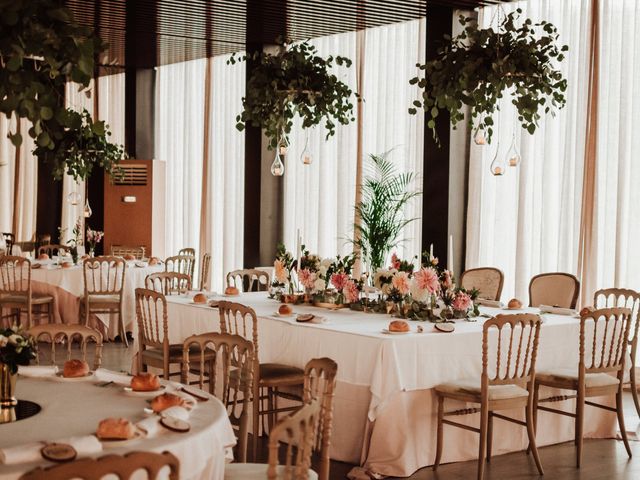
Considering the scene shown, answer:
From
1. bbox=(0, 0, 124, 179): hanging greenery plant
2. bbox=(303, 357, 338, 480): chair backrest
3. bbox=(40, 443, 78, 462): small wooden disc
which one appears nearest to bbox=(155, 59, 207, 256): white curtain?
bbox=(303, 357, 338, 480): chair backrest

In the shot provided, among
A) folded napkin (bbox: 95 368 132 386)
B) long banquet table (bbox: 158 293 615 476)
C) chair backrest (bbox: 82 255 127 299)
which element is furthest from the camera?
chair backrest (bbox: 82 255 127 299)

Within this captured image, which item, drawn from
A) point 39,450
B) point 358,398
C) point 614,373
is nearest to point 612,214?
point 614,373

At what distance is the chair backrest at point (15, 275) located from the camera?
9.35 metres

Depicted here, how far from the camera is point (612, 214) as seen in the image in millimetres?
8016

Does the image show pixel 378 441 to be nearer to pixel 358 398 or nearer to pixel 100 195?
pixel 358 398

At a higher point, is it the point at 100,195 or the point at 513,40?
the point at 513,40

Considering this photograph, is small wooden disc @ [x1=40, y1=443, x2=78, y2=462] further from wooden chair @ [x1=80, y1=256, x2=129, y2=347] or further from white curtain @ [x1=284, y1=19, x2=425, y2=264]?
white curtain @ [x1=284, y1=19, x2=425, y2=264]

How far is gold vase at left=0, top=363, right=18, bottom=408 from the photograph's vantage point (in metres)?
3.49

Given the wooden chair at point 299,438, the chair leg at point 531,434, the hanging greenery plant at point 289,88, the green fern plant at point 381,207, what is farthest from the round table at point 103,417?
the green fern plant at point 381,207

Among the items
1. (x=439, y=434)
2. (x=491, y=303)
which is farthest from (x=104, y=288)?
(x=439, y=434)

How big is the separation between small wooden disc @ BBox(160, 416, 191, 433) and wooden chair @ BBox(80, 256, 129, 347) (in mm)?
6271

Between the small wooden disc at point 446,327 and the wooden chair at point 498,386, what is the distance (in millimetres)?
237

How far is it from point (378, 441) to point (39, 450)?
9.39 ft

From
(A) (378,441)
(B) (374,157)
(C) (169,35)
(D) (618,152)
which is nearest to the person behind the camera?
(A) (378,441)
